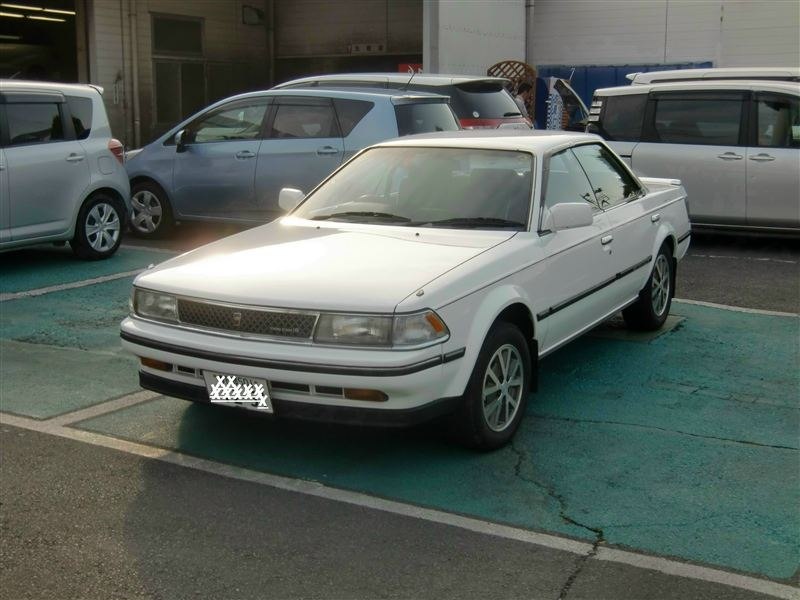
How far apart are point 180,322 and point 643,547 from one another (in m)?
2.39

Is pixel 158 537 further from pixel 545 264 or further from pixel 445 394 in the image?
pixel 545 264

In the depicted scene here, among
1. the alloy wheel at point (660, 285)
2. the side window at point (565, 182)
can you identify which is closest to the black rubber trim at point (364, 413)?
the side window at point (565, 182)

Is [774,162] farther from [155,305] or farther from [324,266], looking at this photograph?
[155,305]

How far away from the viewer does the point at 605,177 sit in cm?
713

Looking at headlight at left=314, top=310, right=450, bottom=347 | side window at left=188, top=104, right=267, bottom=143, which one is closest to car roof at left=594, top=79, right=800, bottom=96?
side window at left=188, top=104, right=267, bottom=143

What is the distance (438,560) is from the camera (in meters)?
4.15

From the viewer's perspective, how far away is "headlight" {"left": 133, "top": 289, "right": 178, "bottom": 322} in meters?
5.29

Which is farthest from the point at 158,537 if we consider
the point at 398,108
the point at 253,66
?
the point at 253,66

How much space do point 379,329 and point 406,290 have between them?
25cm

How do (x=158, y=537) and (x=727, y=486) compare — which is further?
(x=727, y=486)

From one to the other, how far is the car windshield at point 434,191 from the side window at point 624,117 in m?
6.23

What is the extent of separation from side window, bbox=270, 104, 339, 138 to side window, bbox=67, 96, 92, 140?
1.84 metres

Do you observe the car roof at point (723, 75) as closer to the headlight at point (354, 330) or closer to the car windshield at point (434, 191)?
the car windshield at point (434, 191)

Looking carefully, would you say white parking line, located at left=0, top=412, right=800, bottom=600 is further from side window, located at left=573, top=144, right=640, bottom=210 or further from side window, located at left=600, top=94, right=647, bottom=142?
side window, located at left=600, top=94, right=647, bottom=142
